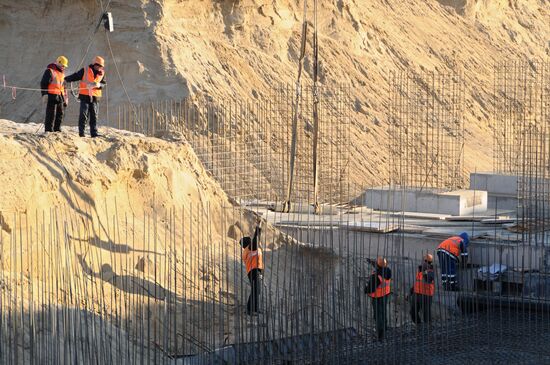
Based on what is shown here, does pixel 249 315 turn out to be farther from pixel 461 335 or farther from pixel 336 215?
pixel 336 215

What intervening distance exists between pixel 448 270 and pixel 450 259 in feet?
0.49

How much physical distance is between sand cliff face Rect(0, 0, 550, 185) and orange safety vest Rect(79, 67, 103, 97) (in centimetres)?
667

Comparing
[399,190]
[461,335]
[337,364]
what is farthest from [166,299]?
[399,190]

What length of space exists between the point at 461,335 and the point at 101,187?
4679 mm

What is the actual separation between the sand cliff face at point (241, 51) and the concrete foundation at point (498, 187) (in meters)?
3.65

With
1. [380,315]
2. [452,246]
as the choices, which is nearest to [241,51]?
[452,246]

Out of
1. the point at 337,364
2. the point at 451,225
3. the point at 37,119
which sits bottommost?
the point at 337,364

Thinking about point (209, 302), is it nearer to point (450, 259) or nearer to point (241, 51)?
point (450, 259)

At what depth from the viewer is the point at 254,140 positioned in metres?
23.9

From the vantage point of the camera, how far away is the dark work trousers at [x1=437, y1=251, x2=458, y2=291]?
1659cm

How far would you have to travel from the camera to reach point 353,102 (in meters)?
27.9

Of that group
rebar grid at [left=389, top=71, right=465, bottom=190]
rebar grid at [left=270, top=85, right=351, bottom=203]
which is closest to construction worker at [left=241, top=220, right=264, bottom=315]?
rebar grid at [left=270, top=85, right=351, bottom=203]

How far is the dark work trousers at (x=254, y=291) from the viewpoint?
48.3 ft

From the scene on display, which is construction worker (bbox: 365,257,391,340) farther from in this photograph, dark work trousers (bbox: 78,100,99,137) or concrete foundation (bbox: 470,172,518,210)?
concrete foundation (bbox: 470,172,518,210)
